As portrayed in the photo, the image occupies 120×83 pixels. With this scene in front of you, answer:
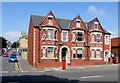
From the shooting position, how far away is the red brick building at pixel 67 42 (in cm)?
2277

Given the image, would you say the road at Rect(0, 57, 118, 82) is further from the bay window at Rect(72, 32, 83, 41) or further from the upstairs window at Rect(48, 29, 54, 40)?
the bay window at Rect(72, 32, 83, 41)

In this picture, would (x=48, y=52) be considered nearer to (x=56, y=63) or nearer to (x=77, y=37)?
(x=56, y=63)

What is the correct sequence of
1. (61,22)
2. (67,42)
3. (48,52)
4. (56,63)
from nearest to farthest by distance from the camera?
(56,63) < (48,52) < (67,42) < (61,22)

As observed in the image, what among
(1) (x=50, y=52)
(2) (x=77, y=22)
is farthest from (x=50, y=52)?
(2) (x=77, y=22)

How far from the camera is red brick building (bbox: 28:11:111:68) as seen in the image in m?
22.8

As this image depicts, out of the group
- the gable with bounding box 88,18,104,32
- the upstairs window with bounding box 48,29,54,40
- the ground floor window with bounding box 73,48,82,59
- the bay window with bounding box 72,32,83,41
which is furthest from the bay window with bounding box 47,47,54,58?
the gable with bounding box 88,18,104,32

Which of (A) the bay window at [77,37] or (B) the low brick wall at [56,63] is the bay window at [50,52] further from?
(A) the bay window at [77,37]

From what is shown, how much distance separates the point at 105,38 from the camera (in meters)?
27.3

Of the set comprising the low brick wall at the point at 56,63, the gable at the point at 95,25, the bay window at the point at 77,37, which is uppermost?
the gable at the point at 95,25

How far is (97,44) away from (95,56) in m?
2.51

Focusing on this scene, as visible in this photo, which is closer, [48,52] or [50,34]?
[48,52]

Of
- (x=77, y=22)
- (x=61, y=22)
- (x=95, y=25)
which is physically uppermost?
(x=61, y=22)

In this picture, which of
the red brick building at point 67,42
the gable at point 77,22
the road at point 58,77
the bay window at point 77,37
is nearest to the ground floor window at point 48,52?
the red brick building at point 67,42

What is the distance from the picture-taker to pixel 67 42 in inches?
979
